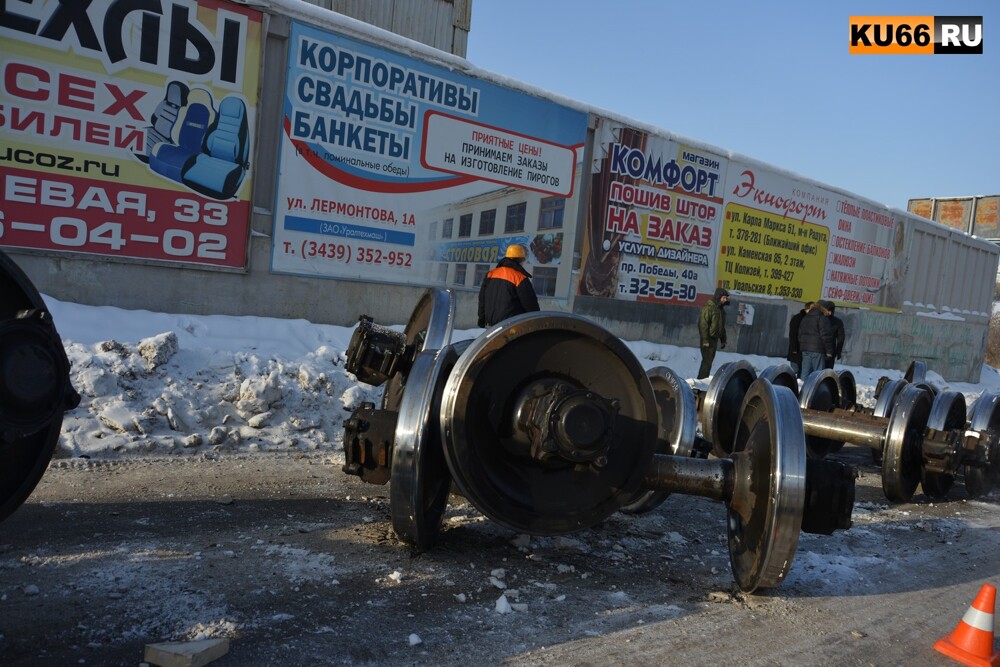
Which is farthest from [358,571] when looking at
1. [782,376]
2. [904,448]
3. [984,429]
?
[984,429]

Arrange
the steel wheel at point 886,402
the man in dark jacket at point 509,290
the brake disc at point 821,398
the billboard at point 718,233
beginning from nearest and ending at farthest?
the man in dark jacket at point 509,290, the steel wheel at point 886,402, the brake disc at point 821,398, the billboard at point 718,233

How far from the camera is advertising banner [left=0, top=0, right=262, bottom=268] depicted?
740 cm

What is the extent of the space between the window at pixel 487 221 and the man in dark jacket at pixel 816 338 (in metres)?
5.23

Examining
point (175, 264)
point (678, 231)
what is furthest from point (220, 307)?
point (678, 231)

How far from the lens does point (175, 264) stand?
8.38 metres

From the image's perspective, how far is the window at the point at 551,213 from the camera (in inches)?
468

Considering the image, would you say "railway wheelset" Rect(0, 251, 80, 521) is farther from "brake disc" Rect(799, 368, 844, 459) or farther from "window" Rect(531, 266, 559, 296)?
"window" Rect(531, 266, 559, 296)

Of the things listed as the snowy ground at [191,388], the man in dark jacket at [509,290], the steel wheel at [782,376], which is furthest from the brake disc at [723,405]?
the snowy ground at [191,388]

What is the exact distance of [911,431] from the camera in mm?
6105

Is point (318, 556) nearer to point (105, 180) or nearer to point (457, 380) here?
point (457, 380)

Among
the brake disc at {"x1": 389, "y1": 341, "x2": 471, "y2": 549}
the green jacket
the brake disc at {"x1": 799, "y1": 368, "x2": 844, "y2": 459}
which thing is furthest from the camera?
the green jacket

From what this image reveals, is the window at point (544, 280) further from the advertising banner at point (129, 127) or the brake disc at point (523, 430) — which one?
the brake disc at point (523, 430)

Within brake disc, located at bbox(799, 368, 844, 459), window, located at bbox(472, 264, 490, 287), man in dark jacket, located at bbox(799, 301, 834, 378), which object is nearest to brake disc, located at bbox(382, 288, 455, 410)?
brake disc, located at bbox(799, 368, 844, 459)

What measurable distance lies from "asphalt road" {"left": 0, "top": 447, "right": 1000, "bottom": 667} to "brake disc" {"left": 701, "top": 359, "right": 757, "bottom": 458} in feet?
4.45
